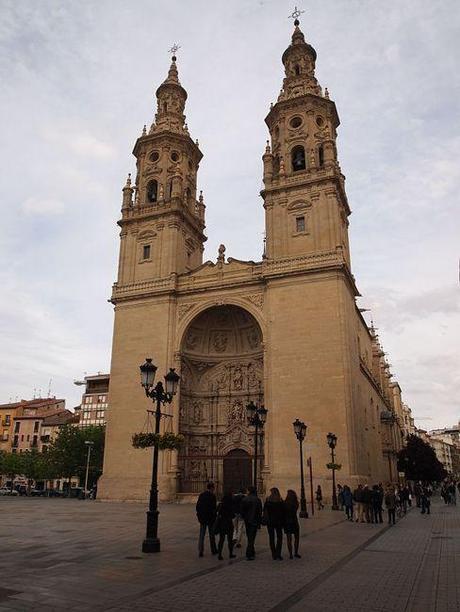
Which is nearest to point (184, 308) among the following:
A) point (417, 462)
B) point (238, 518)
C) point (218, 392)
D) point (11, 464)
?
point (218, 392)

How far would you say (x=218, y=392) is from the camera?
38.1 metres

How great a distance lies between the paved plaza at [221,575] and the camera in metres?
7.22

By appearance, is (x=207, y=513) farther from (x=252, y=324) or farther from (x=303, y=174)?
(x=303, y=174)

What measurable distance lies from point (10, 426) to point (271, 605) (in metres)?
81.6

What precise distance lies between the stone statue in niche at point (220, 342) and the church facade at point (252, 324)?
8cm

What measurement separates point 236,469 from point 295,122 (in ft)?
89.0

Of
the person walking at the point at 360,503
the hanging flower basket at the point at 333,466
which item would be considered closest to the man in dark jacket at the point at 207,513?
the person walking at the point at 360,503

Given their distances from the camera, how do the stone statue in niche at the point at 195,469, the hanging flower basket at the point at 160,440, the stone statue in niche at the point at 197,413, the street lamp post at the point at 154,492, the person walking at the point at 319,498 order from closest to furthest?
the street lamp post at the point at 154,492 → the hanging flower basket at the point at 160,440 → the person walking at the point at 319,498 → the stone statue in niche at the point at 195,469 → the stone statue in niche at the point at 197,413

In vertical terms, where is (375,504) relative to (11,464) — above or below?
below

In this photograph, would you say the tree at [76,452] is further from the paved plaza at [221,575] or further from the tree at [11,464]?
the paved plaza at [221,575]

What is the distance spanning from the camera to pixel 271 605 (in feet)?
23.3

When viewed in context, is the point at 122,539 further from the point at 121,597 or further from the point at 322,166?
the point at 322,166

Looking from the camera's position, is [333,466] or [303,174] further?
[303,174]

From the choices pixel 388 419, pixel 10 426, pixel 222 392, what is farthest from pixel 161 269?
pixel 10 426
